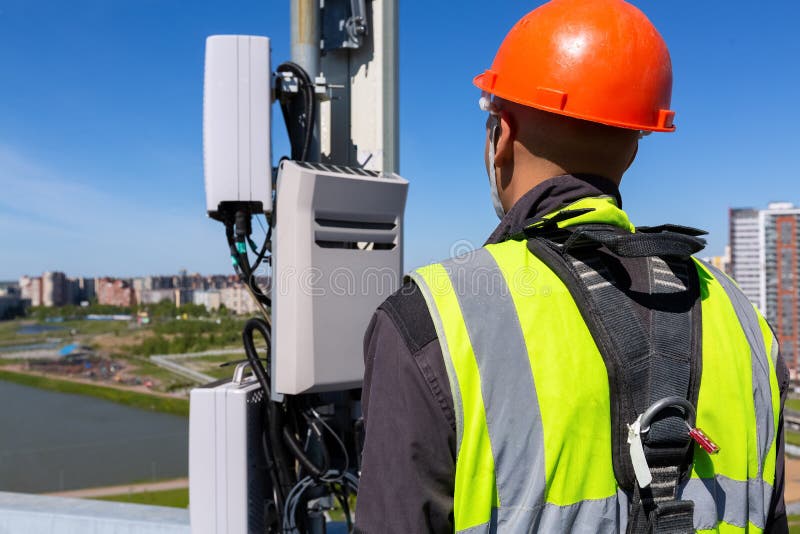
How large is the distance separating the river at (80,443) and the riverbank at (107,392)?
1.32 ft

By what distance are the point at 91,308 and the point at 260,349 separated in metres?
45.9

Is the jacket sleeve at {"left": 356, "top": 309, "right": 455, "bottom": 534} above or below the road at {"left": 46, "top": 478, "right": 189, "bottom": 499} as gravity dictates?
above

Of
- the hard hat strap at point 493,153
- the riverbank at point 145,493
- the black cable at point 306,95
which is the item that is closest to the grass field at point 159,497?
the riverbank at point 145,493

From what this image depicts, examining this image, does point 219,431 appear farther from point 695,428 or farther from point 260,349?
point 695,428

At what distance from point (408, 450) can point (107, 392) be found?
40.5 meters

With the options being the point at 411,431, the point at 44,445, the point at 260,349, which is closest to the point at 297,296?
the point at 260,349

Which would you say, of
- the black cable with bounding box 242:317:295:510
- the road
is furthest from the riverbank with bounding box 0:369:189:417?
the black cable with bounding box 242:317:295:510

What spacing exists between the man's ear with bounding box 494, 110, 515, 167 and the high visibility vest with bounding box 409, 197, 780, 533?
163 mm

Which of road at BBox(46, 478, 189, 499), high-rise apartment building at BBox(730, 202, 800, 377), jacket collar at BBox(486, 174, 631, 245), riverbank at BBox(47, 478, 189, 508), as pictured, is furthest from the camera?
high-rise apartment building at BBox(730, 202, 800, 377)

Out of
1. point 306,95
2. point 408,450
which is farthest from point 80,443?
point 408,450

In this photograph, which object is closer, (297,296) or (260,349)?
(297,296)

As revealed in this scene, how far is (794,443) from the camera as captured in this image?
25.2m

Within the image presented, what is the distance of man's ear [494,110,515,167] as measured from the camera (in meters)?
0.89

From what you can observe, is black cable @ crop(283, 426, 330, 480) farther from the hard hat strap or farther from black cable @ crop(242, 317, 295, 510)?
the hard hat strap
